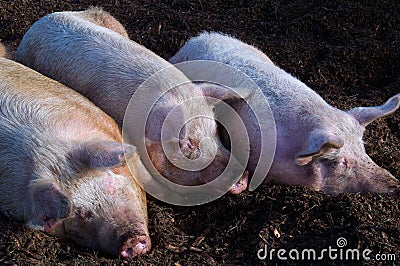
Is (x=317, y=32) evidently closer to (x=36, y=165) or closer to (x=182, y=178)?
(x=182, y=178)

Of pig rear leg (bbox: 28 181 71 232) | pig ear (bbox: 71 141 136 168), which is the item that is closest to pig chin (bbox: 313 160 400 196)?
pig ear (bbox: 71 141 136 168)

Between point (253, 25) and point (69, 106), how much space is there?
3.37 meters

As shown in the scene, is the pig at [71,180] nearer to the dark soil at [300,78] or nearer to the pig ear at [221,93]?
the dark soil at [300,78]

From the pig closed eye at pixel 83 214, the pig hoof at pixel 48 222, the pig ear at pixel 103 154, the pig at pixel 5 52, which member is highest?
the pig at pixel 5 52

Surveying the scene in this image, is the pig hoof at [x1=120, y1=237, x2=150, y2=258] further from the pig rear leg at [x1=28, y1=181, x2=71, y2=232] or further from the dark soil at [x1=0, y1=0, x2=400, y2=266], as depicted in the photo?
the pig rear leg at [x1=28, y1=181, x2=71, y2=232]

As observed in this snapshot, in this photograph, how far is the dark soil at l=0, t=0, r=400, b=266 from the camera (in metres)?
4.11


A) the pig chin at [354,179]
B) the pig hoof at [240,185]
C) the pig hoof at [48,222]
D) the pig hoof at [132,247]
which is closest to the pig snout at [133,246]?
the pig hoof at [132,247]

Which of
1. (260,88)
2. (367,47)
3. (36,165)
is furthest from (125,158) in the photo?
(367,47)

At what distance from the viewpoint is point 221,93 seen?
5.03 metres

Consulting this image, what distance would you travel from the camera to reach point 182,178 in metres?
4.69

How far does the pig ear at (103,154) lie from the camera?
399cm

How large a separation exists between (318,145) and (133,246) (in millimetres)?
1478

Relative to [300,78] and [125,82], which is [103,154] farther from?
[300,78]

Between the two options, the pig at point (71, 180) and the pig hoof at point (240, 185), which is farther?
the pig hoof at point (240, 185)
